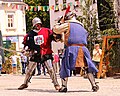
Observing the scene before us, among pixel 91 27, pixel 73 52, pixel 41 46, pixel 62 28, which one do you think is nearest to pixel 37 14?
pixel 91 27

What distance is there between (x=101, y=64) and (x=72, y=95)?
30.3 ft

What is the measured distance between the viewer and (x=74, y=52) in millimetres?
10047

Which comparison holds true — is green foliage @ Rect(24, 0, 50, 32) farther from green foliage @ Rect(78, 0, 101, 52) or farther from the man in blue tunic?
the man in blue tunic

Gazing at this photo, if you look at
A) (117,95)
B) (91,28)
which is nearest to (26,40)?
(117,95)

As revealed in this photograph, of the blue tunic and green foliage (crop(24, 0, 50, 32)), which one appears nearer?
the blue tunic

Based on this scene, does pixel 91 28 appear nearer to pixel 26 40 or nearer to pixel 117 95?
pixel 26 40

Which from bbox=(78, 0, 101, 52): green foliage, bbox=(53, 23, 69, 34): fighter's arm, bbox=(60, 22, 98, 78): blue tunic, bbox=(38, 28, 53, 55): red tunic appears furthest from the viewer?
bbox=(78, 0, 101, 52): green foliage

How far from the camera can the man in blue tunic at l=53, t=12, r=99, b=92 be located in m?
10.0

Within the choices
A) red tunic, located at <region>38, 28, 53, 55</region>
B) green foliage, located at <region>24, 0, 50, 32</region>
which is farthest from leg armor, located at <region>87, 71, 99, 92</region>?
green foliage, located at <region>24, 0, 50, 32</region>

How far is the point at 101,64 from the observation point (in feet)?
60.5

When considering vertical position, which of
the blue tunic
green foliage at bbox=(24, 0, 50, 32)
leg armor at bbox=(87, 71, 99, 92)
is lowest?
leg armor at bbox=(87, 71, 99, 92)

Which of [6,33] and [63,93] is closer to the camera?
[63,93]

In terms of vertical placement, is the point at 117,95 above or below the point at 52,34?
below

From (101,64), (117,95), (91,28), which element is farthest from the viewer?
(91,28)
